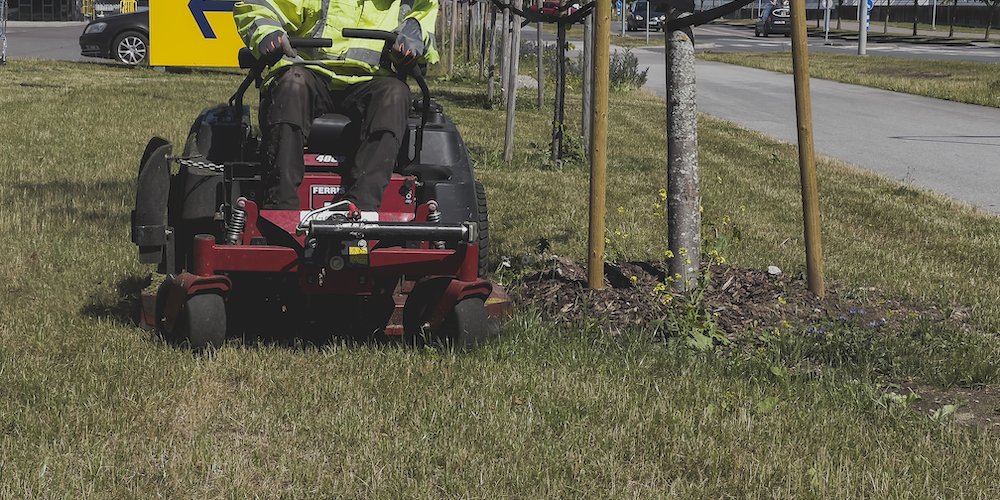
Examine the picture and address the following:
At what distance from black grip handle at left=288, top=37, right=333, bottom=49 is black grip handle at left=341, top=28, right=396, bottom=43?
78 millimetres

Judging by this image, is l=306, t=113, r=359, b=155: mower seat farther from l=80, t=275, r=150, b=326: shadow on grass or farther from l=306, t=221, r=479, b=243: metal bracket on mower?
l=80, t=275, r=150, b=326: shadow on grass

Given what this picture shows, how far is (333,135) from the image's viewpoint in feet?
18.3

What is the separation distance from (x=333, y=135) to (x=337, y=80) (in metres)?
0.26

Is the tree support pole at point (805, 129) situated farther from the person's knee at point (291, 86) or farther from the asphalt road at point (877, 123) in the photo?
the asphalt road at point (877, 123)

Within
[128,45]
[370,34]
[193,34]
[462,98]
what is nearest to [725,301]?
[370,34]

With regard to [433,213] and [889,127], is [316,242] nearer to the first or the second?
[433,213]

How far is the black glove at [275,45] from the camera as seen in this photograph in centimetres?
533

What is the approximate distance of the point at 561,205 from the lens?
30.1 feet

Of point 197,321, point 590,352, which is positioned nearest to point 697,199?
point 590,352

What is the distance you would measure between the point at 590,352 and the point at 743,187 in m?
5.55

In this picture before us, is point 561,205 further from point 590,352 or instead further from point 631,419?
point 631,419

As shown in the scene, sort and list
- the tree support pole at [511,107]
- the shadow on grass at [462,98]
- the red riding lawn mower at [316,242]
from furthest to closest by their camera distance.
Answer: the shadow on grass at [462,98] → the tree support pole at [511,107] → the red riding lawn mower at [316,242]

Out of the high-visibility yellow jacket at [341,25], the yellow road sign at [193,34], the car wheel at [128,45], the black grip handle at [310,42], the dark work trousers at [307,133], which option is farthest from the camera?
the car wheel at [128,45]

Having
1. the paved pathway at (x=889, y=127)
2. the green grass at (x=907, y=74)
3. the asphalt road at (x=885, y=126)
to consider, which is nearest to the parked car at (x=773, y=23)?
the green grass at (x=907, y=74)
